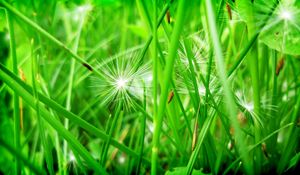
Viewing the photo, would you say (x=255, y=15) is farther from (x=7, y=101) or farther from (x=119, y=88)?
(x=7, y=101)

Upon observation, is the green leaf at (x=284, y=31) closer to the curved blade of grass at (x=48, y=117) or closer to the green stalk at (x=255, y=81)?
the green stalk at (x=255, y=81)

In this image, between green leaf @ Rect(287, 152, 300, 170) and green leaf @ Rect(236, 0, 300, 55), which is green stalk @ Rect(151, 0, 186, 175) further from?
green leaf @ Rect(287, 152, 300, 170)

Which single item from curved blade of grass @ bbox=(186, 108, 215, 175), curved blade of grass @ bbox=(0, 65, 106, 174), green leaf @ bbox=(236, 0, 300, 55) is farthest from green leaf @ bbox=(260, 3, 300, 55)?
curved blade of grass @ bbox=(0, 65, 106, 174)

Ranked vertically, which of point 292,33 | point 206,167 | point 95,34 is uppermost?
point 95,34

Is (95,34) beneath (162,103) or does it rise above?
above

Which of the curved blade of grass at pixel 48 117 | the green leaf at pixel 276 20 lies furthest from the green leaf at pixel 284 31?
the curved blade of grass at pixel 48 117

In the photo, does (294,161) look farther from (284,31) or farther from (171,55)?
(171,55)

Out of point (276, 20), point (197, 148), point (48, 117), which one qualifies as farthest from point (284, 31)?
point (48, 117)

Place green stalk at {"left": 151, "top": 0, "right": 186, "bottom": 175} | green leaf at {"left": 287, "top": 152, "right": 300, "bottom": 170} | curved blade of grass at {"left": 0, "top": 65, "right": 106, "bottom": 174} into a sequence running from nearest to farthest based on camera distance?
green stalk at {"left": 151, "top": 0, "right": 186, "bottom": 175} < curved blade of grass at {"left": 0, "top": 65, "right": 106, "bottom": 174} < green leaf at {"left": 287, "top": 152, "right": 300, "bottom": 170}

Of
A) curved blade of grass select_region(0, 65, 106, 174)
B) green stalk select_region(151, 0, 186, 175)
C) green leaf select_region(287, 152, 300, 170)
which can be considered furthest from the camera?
green leaf select_region(287, 152, 300, 170)

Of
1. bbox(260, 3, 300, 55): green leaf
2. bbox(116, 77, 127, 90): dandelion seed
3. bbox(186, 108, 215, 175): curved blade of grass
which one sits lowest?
bbox(186, 108, 215, 175): curved blade of grass

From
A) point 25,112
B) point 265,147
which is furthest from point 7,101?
point 265,147
